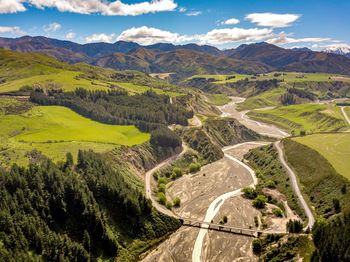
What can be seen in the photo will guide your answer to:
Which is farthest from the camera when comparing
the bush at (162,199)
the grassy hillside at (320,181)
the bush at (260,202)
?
the bush at (162,199)

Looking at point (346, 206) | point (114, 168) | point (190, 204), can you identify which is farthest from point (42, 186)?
point (346, 206)

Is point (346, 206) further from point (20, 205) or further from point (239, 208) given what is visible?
point (20, 205)

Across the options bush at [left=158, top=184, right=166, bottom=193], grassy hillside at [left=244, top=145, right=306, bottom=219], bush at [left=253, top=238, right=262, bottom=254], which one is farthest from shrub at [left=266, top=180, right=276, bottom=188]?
bush at [left=158, top=184, right=166, bottom=193]

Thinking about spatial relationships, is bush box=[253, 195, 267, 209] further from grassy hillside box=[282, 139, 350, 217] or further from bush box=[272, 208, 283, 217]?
grassy hillside box=[282, 139, 350, 217]

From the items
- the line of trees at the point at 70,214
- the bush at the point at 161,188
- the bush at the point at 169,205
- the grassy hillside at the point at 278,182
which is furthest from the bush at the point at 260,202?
the bush at the point at 161,188

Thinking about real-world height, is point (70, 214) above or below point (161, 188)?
above

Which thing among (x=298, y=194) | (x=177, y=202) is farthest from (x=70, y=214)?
(x=298, y=194)

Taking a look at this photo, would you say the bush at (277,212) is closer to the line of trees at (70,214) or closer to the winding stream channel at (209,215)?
the winding stream channel at (209,215)

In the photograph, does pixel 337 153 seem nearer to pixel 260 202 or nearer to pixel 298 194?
pixel 298 194
